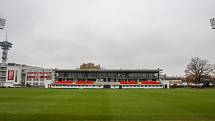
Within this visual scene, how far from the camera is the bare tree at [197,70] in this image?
3866 inches

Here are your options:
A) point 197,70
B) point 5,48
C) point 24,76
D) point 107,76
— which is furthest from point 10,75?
point 197,70

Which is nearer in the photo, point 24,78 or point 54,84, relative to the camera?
point 54,84

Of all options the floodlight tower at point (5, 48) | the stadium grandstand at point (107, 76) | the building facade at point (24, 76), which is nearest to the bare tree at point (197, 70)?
the stadium grandstand at point (107, 76)

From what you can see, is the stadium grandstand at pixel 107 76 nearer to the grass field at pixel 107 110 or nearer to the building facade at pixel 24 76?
the building facade at pixel 24 76

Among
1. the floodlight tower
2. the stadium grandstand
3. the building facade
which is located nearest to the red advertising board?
the building facade

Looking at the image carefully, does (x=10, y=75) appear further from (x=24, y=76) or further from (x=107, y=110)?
(x=107, y=110)

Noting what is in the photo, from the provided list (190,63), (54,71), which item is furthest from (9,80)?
(190,63)

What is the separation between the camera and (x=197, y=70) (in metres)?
99.9

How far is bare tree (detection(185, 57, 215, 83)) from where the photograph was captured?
9819 cm

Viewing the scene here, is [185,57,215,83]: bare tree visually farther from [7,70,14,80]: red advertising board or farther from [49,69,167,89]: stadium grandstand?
[7,70,14,80]: red advertising board

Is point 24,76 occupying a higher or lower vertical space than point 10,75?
lower

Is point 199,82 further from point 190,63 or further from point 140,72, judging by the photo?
point 140,72

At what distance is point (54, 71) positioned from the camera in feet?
400

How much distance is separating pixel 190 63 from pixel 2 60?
11832cm
